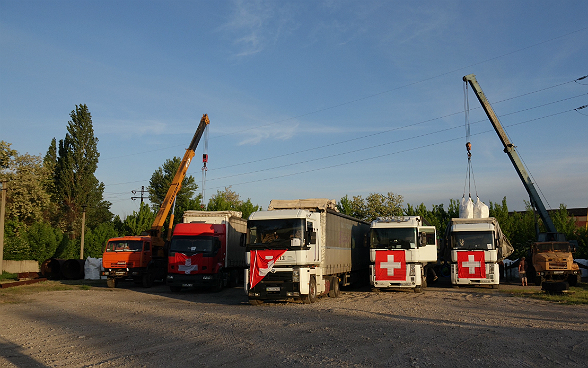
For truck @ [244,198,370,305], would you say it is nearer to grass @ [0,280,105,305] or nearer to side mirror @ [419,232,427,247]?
side mirror @ [419,232,427,247]

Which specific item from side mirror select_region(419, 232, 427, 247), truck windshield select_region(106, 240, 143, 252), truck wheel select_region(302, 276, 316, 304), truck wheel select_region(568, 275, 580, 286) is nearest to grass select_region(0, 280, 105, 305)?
truck windshield select_region(106, 240, 143, 252)

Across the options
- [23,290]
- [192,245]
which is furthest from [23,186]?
[192,245]

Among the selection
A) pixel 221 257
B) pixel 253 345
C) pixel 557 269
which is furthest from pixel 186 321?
pixel 557 269

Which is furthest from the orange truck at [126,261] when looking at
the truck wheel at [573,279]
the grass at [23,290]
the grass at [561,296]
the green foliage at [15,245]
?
the truck wheel at [573,279]

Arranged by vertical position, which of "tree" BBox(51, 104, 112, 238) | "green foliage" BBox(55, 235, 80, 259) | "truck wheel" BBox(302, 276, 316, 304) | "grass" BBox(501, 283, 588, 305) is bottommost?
"grass" BBox(501, 283, 588, 305)

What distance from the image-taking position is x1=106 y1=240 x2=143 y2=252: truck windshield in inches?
1031

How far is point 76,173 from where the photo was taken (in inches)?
2122

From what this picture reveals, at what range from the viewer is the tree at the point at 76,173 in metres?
53.8

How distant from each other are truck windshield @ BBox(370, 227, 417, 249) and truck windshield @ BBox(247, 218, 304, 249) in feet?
21.2

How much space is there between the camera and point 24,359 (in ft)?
26.6

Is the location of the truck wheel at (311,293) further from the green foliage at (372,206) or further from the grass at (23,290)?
the green foliage at (372,206)

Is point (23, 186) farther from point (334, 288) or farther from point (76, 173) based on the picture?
point (334, 288)

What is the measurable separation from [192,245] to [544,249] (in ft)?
57.9

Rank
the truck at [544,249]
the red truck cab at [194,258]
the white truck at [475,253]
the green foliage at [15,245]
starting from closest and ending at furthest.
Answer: the red truck cab at [194,258], the white truck at [475,253], the truck at [544,249], the green foliage at [15,245]
